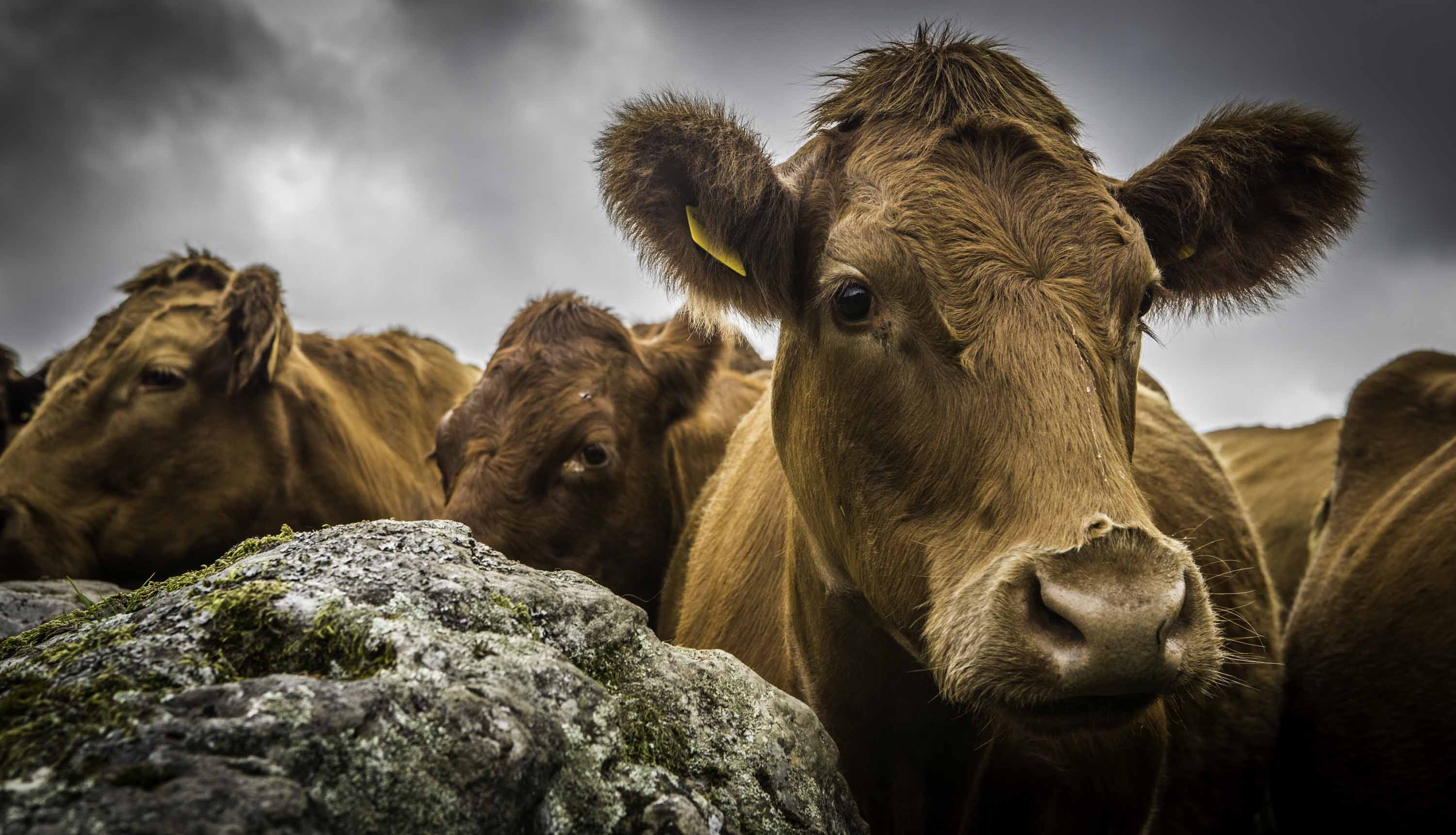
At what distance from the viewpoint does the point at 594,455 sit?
5113mm

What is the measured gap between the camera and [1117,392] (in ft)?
7.93

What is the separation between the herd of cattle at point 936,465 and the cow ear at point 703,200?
0.4 inches

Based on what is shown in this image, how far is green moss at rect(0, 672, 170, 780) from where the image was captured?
1129 millimetres

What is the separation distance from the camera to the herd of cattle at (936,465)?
2.16 m

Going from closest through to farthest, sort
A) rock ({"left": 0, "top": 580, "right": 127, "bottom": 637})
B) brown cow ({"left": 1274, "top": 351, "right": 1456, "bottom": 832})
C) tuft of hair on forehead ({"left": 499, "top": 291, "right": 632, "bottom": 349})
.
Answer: rock ({"left": 0, "top": 580, "right": 127, "bottom": 637})
brown cow ({"left": 1274, "top": 351, "right": 1456, "bottom": 832})
tuft of hair on forehead ({"left": 499, "top": 291, "right": 632, "bottom": 349})

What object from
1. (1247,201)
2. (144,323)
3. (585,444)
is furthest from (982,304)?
(144,323)

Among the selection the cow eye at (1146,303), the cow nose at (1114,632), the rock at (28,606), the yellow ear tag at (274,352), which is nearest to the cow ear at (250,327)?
the yellow ear tag at (274,352)

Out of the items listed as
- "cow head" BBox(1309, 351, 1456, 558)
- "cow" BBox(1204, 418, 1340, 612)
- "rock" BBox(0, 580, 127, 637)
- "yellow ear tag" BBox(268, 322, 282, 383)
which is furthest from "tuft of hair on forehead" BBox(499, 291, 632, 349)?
"cow" BBox(1204, 418, 1340, 612)

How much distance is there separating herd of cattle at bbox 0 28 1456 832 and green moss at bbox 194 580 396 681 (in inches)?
48.6

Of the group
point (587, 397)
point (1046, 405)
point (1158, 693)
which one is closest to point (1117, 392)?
point (1046, 405)

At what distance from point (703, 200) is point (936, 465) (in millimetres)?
1136

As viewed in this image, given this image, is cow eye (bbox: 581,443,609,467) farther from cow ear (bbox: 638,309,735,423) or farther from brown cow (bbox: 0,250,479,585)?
brown cow (bbox: 0,250,479,585)

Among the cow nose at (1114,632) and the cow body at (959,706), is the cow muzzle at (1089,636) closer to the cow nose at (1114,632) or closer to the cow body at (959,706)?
the cow nose at (1114,632)

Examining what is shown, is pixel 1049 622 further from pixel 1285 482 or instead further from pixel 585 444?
pixel 1285 482
